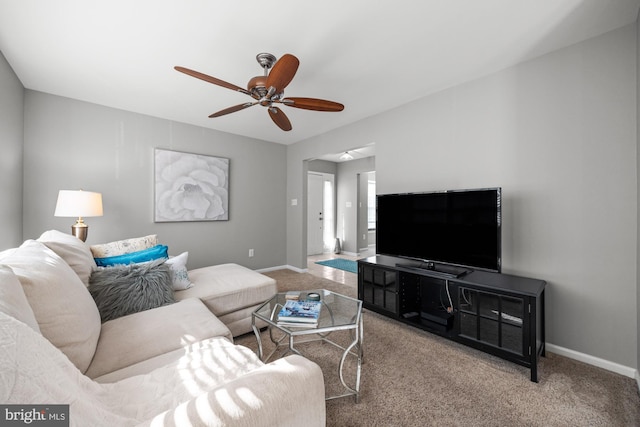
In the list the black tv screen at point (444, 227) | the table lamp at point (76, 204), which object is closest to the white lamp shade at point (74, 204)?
the table lamp at point (76, 204)

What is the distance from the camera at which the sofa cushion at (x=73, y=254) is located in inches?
60.4

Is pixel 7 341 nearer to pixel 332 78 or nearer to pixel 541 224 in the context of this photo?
pixel 332 78

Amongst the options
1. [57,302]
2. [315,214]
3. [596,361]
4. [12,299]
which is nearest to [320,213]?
[315,214]

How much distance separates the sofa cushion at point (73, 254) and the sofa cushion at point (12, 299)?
799 mm

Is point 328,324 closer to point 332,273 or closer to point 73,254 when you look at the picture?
point 73,254

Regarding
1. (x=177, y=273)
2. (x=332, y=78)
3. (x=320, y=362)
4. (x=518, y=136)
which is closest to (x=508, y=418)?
(x=320, y=362)

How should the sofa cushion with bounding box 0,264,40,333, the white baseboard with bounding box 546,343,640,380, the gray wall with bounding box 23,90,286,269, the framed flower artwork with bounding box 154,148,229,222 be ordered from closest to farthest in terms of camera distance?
the sofa cushion with bounding box 0,264,40,333 < the white baseboard with bounding box 546,343,640,380 < the gray wall with bounding box 23,90,286,269 < the framed flower artwork with bounding box 154,148,229,222

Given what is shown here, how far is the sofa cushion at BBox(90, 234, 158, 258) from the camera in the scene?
2131 mm

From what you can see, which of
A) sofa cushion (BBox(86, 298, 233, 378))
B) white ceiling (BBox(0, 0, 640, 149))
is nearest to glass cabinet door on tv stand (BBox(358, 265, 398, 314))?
sofa cushion (BBox(86, 298, 233, 378))

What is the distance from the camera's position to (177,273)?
2.21 m

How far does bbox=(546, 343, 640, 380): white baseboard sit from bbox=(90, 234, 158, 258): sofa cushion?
11.9 ft

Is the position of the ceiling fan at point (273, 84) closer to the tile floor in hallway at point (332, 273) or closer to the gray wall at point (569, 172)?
the gray wall at point (569, 172)

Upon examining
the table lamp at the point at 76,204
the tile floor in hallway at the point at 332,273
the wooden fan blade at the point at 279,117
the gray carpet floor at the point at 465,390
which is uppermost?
the wooden fan blade at the point at 279,117

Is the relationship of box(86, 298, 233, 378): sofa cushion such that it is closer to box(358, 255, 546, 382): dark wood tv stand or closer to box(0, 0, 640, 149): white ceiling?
box(358, 255, 546, 382): dark wood tv stand
